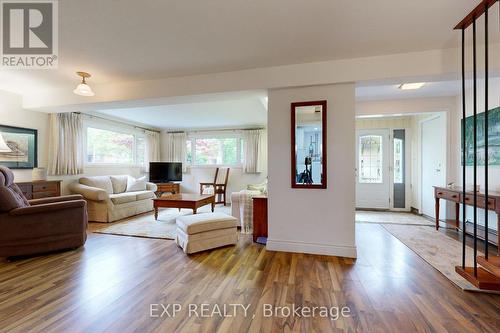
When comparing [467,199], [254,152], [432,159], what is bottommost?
[467,199]

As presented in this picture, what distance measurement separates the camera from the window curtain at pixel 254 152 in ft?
20.9

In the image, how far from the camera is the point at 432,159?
438 centimetres

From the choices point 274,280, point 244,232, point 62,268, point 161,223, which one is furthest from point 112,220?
point 274,280

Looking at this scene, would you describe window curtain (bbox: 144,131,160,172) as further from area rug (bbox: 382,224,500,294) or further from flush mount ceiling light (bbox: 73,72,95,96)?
area rug (bbox: 382,224,500,294)

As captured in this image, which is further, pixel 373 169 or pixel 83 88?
pixel 373 169

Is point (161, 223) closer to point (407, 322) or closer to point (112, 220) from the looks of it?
point (112, 220)

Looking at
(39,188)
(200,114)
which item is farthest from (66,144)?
(200,114)

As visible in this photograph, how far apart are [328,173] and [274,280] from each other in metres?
1.36

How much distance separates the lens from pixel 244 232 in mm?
3604

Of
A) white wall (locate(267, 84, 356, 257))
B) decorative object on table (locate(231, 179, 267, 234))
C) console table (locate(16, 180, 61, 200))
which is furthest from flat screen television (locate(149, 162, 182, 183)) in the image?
white wall (locate(267, 84, 356, 257))

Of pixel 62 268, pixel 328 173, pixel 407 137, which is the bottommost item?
pixel 62 268

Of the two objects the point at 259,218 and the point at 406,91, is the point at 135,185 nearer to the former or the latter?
the point at 259,218

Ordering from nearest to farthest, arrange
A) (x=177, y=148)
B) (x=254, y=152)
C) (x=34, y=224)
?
(x=34, y=224) < (x=254, y=152) < (x=177, y=148)

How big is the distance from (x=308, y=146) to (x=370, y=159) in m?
3.37
